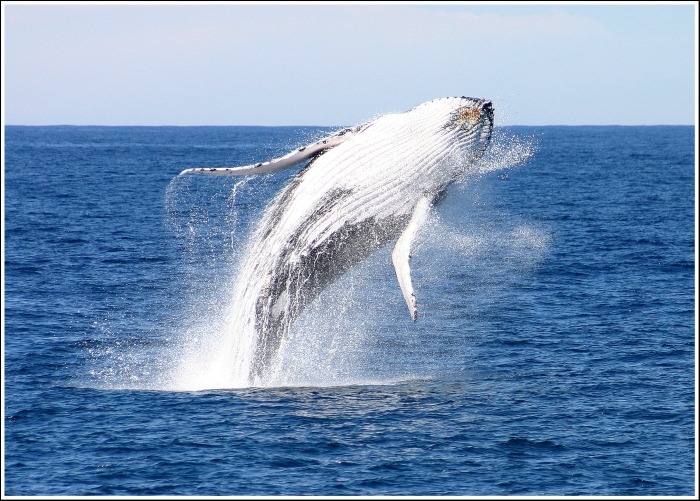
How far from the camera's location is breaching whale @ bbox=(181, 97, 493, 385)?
19438 mm

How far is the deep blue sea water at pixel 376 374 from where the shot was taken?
19.8 meters

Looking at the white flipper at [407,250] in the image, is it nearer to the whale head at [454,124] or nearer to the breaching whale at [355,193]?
the breaching whale at [355,193]

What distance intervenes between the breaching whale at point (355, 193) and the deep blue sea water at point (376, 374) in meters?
1.18

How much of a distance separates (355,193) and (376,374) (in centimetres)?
836

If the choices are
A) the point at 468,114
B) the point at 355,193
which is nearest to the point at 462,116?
the point at 468,114

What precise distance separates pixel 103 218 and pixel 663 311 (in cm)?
4187

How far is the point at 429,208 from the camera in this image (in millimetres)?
19938

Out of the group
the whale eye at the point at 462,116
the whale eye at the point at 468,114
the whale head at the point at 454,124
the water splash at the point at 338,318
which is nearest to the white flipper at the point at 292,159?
the whale head at the point at 454,124

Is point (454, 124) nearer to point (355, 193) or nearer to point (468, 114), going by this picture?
point (468, 114)

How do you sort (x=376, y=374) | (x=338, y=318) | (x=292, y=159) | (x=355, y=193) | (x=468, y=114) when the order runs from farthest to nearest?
(x=338, y=318) → (x=376, y=374) → (x=355, y=193) → (x=292, y=159) → (x=468, y=114)

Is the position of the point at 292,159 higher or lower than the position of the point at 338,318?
lower

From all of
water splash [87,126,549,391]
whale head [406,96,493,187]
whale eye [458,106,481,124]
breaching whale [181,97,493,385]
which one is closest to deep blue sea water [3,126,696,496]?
water splash [87,126,549,391]

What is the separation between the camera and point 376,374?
26.5 m

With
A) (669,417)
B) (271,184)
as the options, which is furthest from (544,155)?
(669,417)
